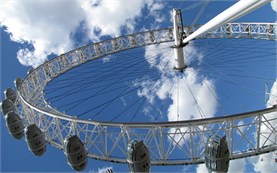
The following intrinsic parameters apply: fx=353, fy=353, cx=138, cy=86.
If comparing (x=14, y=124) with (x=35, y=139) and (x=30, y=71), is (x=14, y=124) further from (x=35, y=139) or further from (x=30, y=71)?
(x=30, y=71)

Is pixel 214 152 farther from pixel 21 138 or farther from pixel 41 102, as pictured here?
pixel 41 102

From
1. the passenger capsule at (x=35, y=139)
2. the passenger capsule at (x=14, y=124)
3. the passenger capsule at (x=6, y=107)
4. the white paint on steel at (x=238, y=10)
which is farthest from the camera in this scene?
the passenger capsule at (x=6, y=107)

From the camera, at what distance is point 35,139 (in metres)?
25.8

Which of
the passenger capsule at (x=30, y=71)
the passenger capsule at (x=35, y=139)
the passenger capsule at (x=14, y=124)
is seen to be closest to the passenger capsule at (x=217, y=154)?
the passenger capsule at (x=35, y=139)

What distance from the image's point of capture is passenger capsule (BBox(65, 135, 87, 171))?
2334 centimetres

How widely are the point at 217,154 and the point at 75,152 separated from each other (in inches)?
366

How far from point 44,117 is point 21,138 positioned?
449 cm

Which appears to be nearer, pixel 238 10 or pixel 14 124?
pixel 238 10

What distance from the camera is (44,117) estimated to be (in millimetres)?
26844

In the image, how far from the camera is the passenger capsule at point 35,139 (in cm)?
2556

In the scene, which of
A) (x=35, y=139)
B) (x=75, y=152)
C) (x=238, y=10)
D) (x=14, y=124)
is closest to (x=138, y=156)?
(x=75, y=152)

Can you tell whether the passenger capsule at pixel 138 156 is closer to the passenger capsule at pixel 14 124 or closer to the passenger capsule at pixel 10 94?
the passenger capsule at pixel 14 124

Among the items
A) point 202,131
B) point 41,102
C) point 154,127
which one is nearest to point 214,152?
point 202,131

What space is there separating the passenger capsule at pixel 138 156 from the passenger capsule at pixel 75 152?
3.76m
